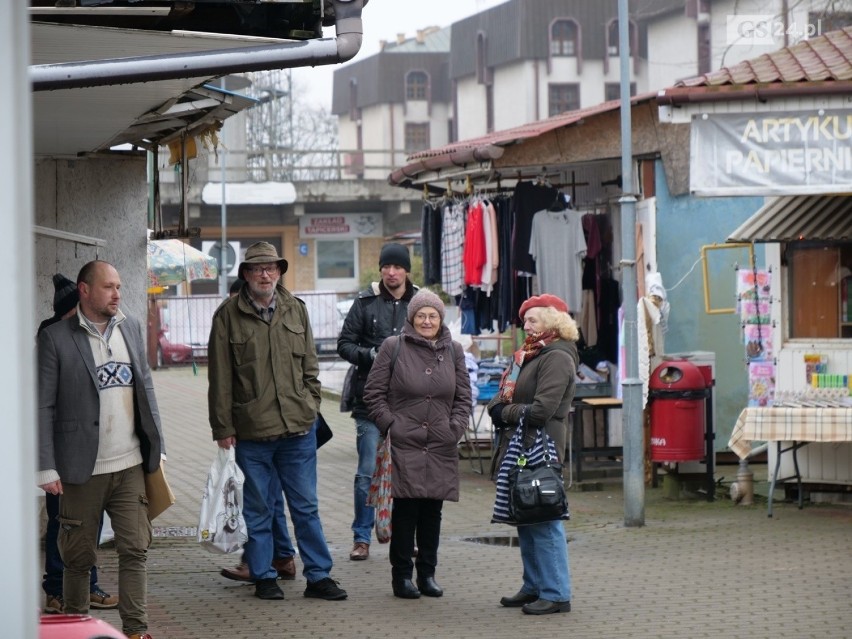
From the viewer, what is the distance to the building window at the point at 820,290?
11.4m

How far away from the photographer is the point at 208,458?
1572 cm

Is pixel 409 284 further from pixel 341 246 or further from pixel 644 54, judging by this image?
pixel 644 54

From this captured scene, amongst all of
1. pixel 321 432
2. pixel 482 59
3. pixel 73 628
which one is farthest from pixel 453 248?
pixel 482 59

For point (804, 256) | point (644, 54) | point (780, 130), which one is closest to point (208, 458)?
point (804, 256)

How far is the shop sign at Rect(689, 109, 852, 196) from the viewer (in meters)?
9.47

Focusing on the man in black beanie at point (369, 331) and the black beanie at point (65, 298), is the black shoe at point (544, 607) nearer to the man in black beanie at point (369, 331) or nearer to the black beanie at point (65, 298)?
the man in black beanie at point (369, 331)

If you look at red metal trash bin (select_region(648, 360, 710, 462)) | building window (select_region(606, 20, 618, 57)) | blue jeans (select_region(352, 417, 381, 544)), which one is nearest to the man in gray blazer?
blue jeans (select_region(352, 417, 381, 544))

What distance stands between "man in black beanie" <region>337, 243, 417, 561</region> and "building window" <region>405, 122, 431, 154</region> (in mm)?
61730

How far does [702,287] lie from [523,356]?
20.7ft

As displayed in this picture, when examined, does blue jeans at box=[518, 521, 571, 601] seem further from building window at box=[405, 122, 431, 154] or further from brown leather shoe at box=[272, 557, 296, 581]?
building window at box=[405, 122, 431, 154]

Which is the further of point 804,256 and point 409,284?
point 804,256

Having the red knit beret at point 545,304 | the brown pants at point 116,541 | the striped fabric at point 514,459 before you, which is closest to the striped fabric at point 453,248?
the red knit beret at point 545,304

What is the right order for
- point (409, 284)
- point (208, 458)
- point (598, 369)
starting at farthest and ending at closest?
point (208, 458)
point (598, 369)
point (409, 284)

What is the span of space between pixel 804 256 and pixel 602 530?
295cm
